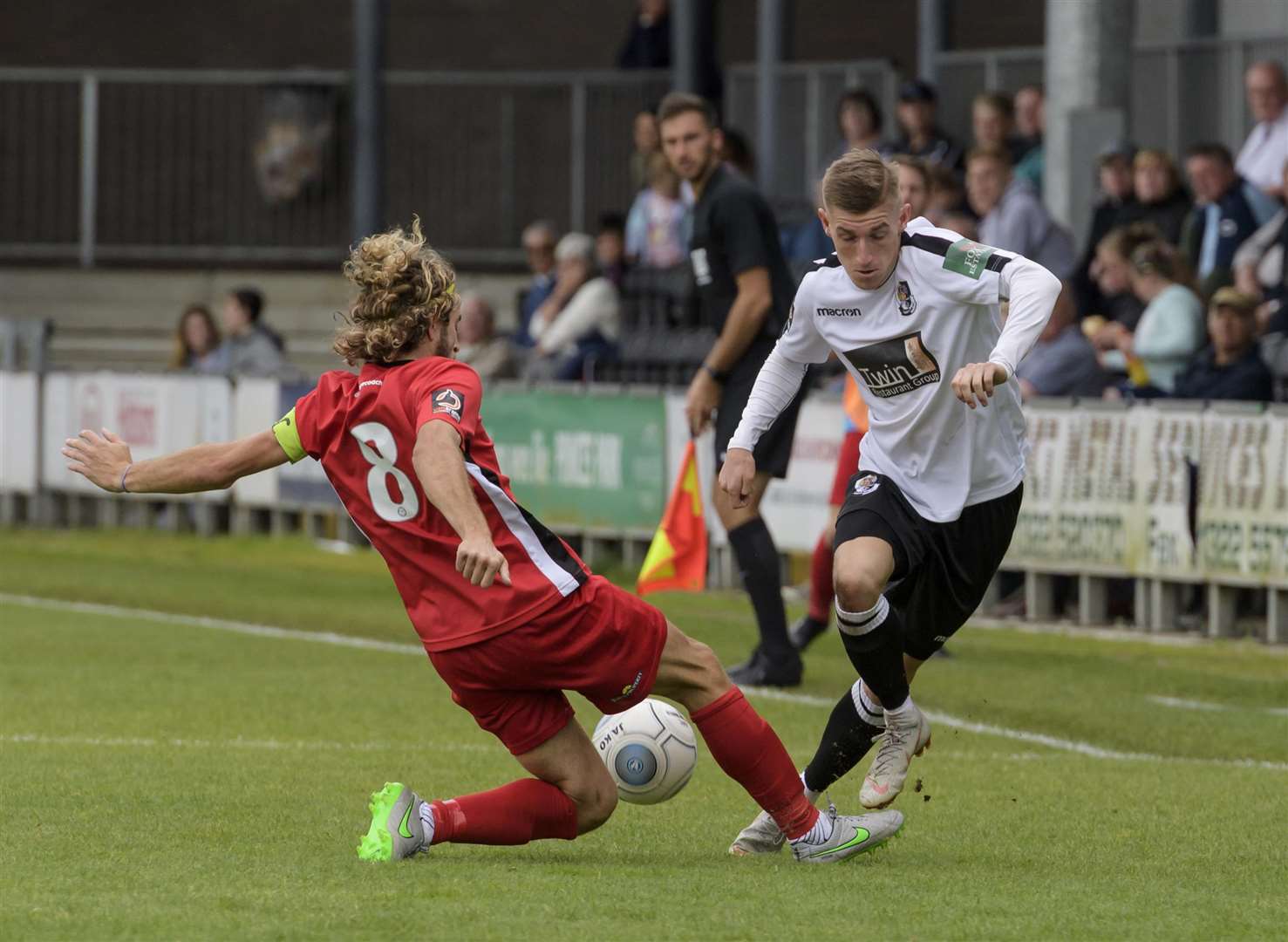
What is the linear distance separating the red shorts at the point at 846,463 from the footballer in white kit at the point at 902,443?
148 inches

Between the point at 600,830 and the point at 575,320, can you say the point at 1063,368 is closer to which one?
the point at 575,320

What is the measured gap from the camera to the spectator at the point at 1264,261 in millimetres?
13594

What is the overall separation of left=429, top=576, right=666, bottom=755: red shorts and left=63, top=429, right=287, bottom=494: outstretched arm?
26.0 inches

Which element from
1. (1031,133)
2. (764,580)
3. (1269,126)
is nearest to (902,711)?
(764,580)

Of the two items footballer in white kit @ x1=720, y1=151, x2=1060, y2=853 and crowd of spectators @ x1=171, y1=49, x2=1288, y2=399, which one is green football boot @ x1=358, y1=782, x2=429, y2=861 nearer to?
footballer in white kit @ x1=720, y1=151, x2=1060, y2=853

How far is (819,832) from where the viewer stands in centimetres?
596

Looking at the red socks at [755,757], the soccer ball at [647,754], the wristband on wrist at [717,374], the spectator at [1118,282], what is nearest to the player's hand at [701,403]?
the wristband on wrist at [717,374]

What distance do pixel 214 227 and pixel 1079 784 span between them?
694 inches

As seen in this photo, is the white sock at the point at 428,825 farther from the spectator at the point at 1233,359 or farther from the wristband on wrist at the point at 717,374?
the spectator at the point at 1233,359

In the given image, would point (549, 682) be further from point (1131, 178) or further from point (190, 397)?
point (190, 397)

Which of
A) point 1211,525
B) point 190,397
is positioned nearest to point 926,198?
point 1211,525

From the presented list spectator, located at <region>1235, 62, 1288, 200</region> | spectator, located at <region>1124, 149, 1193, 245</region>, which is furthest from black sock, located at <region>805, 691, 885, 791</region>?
spectator, located at <region>1235, 62, 1288, 200</region>

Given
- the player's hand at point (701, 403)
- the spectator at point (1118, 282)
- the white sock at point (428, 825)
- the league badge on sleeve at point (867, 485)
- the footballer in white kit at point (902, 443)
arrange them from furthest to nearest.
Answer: the spectator at point (1118, 282), the player's hand at point (701, 403), the league badge on sleeve at point (867, 485), the footballer in white kit at point (902, 443), the white sock at point (428, 825)

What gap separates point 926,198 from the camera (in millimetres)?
9945
